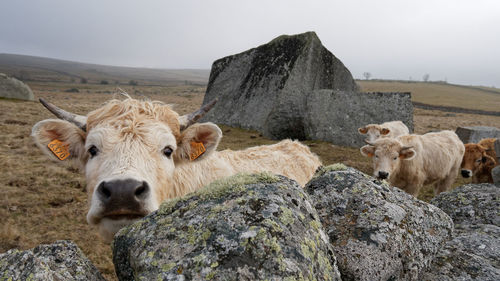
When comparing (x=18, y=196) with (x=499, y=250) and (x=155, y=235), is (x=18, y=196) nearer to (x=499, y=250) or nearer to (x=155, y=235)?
(x=155, y=235)

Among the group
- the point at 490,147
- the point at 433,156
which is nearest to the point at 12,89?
the point at 433,156

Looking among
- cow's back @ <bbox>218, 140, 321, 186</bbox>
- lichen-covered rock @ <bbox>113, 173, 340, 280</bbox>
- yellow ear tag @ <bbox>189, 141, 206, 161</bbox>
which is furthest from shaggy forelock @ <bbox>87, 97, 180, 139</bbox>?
lichen-covered rock @ <bbox>113, 173, 340, 280</bbox>

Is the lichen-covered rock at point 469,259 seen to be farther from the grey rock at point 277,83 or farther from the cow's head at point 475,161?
the grey rock at point 277,83

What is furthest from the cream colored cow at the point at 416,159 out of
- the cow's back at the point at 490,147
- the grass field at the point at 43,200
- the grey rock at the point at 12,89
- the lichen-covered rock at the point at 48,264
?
the grey rock at the point at 12,89

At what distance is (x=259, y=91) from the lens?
16.5m

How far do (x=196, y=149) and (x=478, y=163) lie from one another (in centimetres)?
936

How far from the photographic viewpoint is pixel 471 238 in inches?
102

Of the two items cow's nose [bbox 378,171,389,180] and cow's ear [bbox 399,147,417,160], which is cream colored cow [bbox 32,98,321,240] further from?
cow's ear [bbox 399,147,417,160]

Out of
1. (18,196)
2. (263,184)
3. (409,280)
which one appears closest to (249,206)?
(263,184)

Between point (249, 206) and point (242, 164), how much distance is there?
3246mm

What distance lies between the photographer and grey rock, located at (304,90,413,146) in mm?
14336

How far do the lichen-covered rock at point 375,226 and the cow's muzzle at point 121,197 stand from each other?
1.51m

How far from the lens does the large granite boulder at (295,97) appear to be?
47.4 ft

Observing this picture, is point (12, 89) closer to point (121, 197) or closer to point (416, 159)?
point (121, 197)
